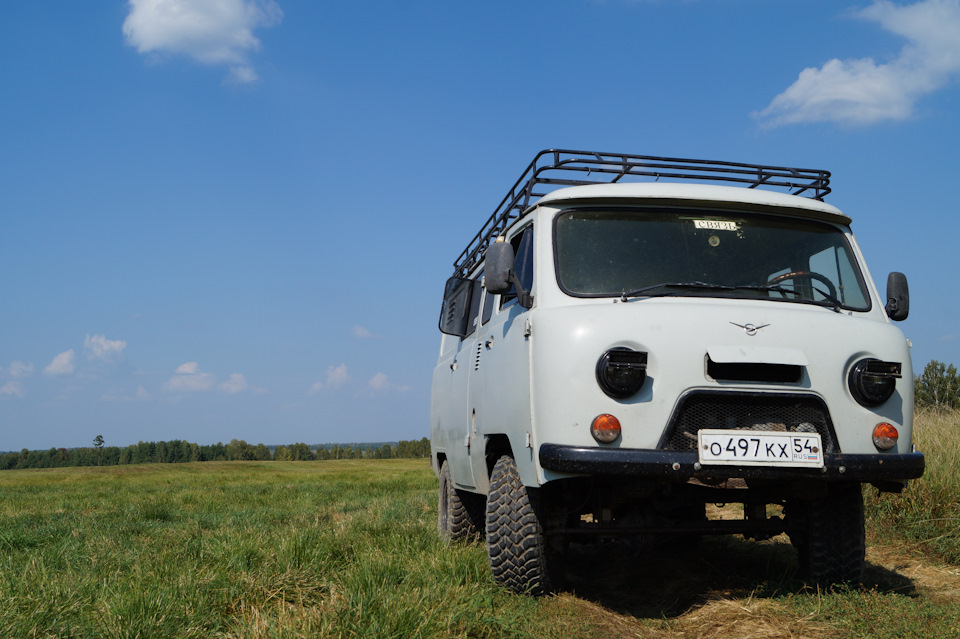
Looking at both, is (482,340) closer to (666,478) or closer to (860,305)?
(666,478)

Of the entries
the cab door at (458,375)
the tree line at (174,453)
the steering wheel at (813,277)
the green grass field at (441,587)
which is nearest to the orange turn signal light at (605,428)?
the green grass field at (441,587)

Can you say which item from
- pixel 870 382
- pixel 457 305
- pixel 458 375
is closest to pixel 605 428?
pixel 870 382

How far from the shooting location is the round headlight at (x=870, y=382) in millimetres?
4215

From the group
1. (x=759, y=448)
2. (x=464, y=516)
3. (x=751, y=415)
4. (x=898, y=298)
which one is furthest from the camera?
(x=464, y=516)

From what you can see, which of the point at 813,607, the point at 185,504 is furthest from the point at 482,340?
the point at 185,504

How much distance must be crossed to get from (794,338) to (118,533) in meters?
6.54

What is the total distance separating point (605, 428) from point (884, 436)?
1.58m

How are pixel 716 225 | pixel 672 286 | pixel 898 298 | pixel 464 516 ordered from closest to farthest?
pixel 672 286
pixel 716 225
pixel 898 298
pixel 464 516

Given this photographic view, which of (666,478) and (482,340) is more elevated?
(482,340)

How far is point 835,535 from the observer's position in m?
4.80

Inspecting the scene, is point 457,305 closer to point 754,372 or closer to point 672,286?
point 672,286

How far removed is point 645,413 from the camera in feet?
13.1

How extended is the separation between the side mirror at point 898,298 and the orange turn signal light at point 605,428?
2264 millimetres

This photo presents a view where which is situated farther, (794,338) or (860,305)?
(860,305)
